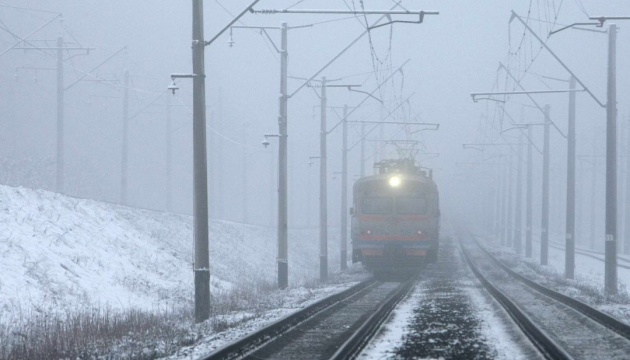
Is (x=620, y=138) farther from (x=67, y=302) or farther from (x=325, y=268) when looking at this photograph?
(x=67, y=302)

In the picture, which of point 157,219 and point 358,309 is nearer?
point 358,309

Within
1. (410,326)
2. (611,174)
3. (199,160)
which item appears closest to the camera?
(410,326)

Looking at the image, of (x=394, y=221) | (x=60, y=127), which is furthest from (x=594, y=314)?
(x=60, y=127)

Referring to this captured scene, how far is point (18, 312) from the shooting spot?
52.2ft

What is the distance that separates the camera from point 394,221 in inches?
1129

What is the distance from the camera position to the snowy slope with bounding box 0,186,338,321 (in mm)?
18141

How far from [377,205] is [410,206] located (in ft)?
3.44

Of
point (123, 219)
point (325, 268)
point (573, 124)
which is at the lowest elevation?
point (325, 268)

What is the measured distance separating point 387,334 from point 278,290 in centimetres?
1234

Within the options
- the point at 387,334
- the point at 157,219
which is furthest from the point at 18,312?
the point at 157,219

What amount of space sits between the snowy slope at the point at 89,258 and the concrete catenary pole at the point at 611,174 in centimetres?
1076

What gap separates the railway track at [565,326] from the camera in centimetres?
1119

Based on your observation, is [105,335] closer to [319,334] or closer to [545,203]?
[319,334]

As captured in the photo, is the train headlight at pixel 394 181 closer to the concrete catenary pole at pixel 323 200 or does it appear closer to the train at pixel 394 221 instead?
the train at pixel 394 221
